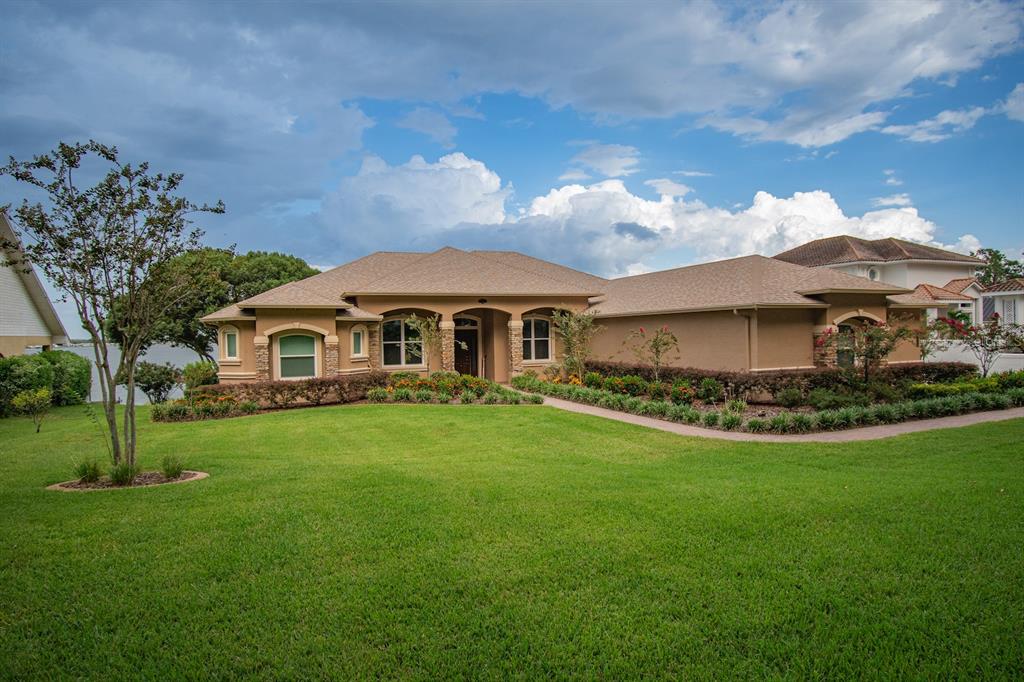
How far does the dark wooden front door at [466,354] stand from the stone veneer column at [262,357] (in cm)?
803

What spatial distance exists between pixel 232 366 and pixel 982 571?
62.3ft

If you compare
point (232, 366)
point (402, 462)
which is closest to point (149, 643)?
point (402, 462)

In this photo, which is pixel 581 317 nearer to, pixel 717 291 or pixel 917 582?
pixel 717 291

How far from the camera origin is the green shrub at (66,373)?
21.0 metres

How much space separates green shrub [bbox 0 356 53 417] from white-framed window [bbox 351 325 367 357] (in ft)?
30.0

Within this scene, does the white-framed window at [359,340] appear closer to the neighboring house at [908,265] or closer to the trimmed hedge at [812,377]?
the trimmed hedge at [812,377]

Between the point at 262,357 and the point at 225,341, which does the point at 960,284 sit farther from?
the point at 225,341

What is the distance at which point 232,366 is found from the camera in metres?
18.9

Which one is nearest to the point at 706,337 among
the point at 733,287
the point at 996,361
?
the point at 733,287

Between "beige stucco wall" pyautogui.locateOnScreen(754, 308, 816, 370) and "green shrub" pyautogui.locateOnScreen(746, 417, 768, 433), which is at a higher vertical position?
"beige stucco wall" pyautogui.locateOnScreen(754, 308, 816, 370)

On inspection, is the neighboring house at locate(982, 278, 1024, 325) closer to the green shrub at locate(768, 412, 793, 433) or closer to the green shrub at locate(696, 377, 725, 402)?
the green shrub at locate(696, 377, 725, 402)

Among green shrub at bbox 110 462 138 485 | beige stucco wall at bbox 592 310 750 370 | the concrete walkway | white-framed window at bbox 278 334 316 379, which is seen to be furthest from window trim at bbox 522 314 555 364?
green shrub at bbox 110 462 138 485

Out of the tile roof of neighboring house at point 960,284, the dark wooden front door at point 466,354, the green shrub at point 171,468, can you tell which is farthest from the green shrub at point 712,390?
the tile roof of neighboring house at point 960,284

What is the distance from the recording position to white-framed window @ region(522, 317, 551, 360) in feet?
78.4
